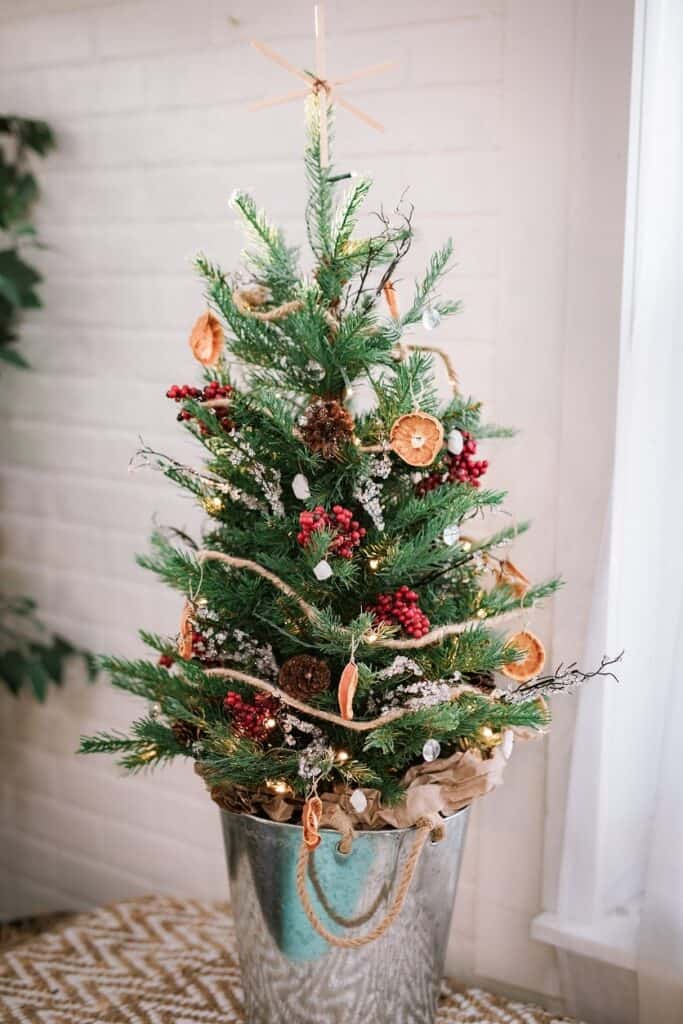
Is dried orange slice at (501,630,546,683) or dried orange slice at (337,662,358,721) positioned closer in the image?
dried orange slice at (337,662,358,721)

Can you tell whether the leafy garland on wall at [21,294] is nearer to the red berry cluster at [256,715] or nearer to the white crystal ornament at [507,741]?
the red berry cluster at [256,715]

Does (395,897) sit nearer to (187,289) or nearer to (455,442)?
(455,442)

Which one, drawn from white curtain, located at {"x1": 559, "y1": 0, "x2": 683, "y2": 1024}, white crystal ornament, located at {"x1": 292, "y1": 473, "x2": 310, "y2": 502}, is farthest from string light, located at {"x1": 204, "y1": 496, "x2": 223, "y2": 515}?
white curtain, located at {"x1": 559, "y1": 0, "x2": 683, "y2": 1024}

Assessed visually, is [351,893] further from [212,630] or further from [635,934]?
[635,934]

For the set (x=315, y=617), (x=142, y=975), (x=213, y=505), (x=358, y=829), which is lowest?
(x=142, y=975)

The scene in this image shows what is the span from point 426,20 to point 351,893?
1041 millimetres

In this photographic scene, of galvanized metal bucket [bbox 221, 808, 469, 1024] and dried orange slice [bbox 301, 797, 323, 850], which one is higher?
dried orange slice [bbox 301, 797, 323, 850]

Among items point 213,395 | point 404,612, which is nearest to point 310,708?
point 404,612

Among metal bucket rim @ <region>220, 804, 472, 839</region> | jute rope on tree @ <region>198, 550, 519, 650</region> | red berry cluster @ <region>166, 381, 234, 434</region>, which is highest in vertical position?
red berry cluster @ <region>166, 381, 234, 434</region>

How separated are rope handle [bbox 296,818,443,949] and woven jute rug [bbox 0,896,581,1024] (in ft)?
1.00

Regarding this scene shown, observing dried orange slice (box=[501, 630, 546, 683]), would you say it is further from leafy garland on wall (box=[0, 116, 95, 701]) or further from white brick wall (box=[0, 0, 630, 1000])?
leafy garland on wall (box=[0, 116, 95, 701])

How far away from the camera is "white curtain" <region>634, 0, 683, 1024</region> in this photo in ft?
3.69

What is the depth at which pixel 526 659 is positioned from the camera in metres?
1.12

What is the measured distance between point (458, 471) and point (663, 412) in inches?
11.6
